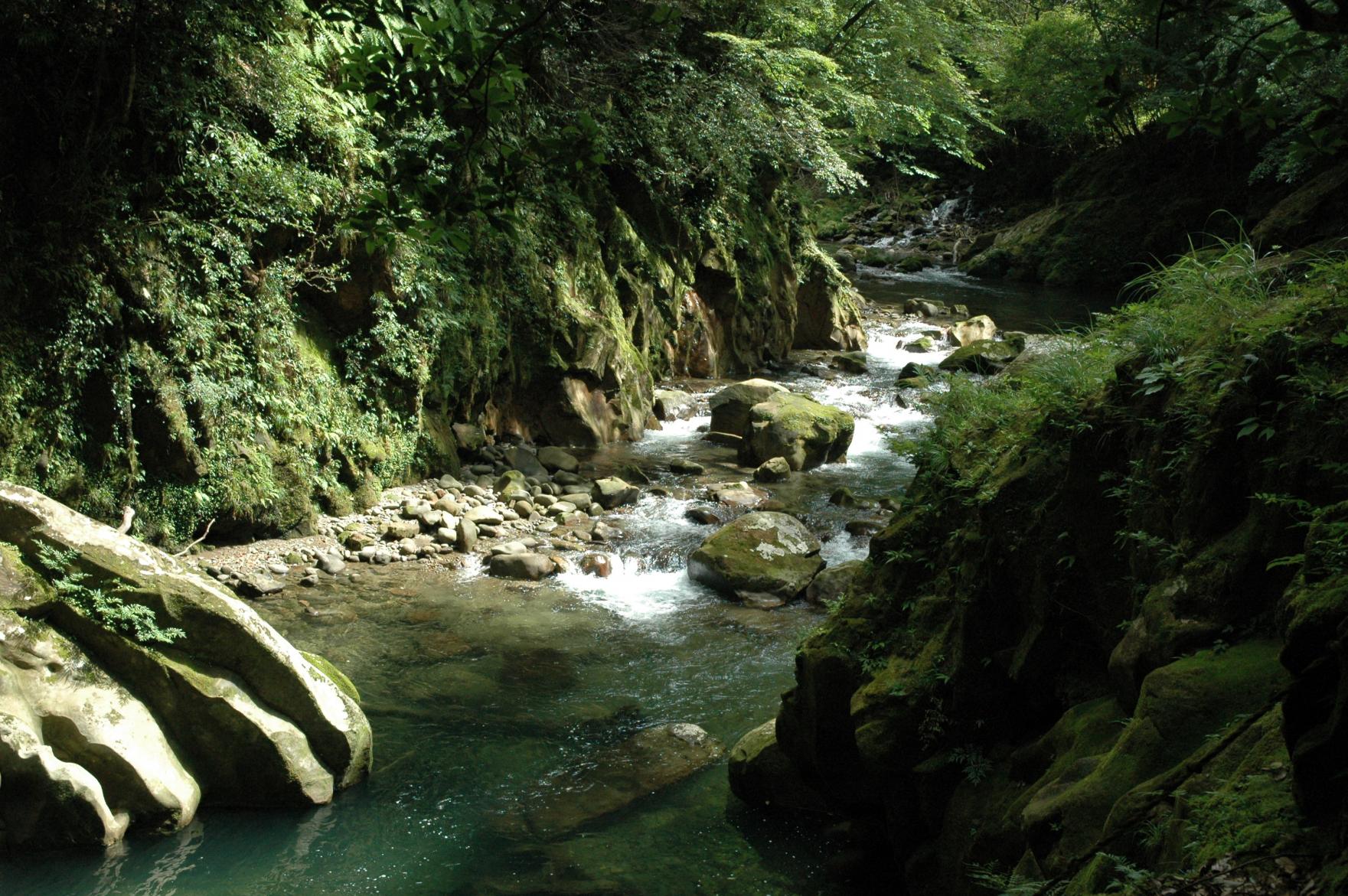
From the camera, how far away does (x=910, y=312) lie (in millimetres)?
24141

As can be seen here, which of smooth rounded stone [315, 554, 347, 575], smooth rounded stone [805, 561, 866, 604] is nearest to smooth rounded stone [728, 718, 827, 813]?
smooth rounded stone [805, 561, 866, 604]

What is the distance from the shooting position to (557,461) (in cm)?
1288

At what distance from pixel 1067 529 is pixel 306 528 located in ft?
25.5

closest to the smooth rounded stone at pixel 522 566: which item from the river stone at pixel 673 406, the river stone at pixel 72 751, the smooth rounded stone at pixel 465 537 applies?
the smooth rounded stone at pixel 465 537

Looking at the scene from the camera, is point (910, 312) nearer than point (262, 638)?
No

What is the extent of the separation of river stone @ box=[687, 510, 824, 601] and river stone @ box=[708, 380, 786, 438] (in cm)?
446

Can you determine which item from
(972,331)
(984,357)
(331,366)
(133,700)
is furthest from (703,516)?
(972,331)

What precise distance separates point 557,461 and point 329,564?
405 cm

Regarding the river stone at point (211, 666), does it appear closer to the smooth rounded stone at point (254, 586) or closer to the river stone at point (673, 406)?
the smooth rounded stone at point (254, 586)

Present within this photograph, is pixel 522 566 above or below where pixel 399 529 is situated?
below

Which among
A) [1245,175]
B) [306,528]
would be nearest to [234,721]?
[306,528]

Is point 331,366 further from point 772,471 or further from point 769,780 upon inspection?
point 769,780

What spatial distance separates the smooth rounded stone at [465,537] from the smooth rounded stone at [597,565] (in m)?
1.23

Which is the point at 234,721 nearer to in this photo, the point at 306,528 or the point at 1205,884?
the point at 306,528
